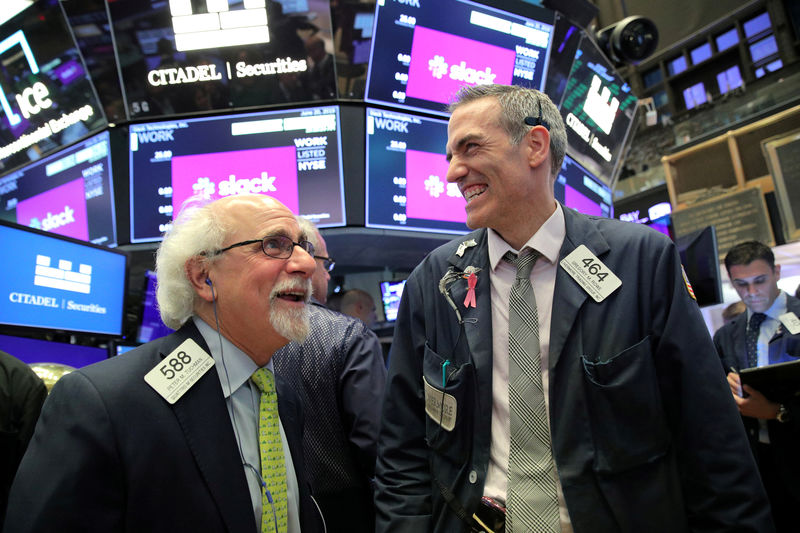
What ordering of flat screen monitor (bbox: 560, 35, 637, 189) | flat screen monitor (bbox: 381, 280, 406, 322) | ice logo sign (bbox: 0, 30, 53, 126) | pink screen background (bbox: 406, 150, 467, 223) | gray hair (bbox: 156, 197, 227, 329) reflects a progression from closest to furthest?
gray hair (bbox: 156, 197, 227, 329) → pink screen background (bbox: 406, 150, 467, 223) → ice logo sign (bbox: 0, 30, 53, 126) → flat screen monitor (bbox: 381, 280, 406, 322) → flat screen monitor (bbox: 560, 35, 637, 189)

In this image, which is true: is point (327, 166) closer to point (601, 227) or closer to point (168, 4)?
point (168, 4)

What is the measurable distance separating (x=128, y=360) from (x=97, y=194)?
2.91m

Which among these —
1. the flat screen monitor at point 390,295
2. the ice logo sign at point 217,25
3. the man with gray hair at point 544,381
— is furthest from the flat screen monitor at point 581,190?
the man with gray hair at point 544,381

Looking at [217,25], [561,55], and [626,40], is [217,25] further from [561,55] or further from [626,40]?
[626,40]

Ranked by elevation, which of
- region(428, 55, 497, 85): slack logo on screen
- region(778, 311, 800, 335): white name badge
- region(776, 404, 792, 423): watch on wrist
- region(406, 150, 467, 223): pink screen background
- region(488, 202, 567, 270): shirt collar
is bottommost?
region(776, 404, 792, 423): watch on wrist

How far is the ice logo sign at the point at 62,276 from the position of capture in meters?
2.87

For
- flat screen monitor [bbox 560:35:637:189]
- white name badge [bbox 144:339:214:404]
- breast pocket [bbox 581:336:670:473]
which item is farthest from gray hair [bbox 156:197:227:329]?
flat screen monitor [bbox 560:35:637:189]

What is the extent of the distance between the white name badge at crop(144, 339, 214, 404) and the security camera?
5.20 metres

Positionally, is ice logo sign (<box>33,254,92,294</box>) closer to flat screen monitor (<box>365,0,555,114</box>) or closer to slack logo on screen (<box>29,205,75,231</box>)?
slack logo on screen (<box>29,205,75,231</box>)

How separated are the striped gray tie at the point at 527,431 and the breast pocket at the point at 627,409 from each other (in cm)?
13

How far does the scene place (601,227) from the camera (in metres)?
1.74

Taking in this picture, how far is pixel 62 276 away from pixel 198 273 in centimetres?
170

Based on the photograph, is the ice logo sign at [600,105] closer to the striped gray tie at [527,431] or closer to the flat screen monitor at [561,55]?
the flat screen monitor at [561,55]

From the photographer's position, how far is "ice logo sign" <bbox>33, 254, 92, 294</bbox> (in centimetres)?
287
